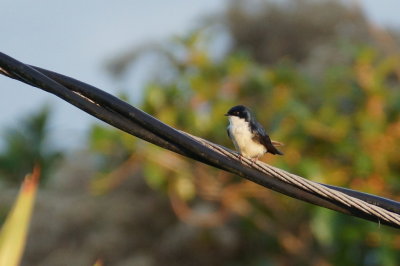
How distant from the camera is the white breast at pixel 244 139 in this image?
520 centimetres

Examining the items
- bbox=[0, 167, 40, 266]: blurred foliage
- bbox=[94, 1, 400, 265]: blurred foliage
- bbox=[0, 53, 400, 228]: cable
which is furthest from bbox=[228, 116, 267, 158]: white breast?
bbox=[94, 1, 400, 265]: blurred foliage

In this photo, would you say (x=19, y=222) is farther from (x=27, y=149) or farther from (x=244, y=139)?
(x=27, y=149)

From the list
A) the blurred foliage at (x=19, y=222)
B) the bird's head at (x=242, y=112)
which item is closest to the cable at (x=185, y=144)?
the blurred foliage at (x=19, y=222)

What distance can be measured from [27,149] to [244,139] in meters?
10.5

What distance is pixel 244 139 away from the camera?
207 inches

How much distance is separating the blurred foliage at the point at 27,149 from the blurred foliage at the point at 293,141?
2002mm

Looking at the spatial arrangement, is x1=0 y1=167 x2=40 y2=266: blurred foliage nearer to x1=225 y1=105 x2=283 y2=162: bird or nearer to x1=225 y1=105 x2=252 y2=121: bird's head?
x1=225 y1=105 x2=283 y2=162: bird

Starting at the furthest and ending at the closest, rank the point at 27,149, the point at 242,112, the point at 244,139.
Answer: the point at 27,149
the point at 242,112
the point at 244,139

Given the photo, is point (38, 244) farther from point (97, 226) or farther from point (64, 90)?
point (64, 90)

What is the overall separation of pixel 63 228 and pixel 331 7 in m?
11.4

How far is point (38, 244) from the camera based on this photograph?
67.9 ft

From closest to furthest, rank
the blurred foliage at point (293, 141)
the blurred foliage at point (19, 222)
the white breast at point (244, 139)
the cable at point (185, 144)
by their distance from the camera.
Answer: the cable at point (185, 144) → the blurred foliage at point (19, 222) → the white breast at point (244, 139) → the blurred foliage at point (293, 141)

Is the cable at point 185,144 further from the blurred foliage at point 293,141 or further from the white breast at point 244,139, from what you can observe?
the blurred foliage at point 293,141

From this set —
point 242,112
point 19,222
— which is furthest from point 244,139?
point 19,222
